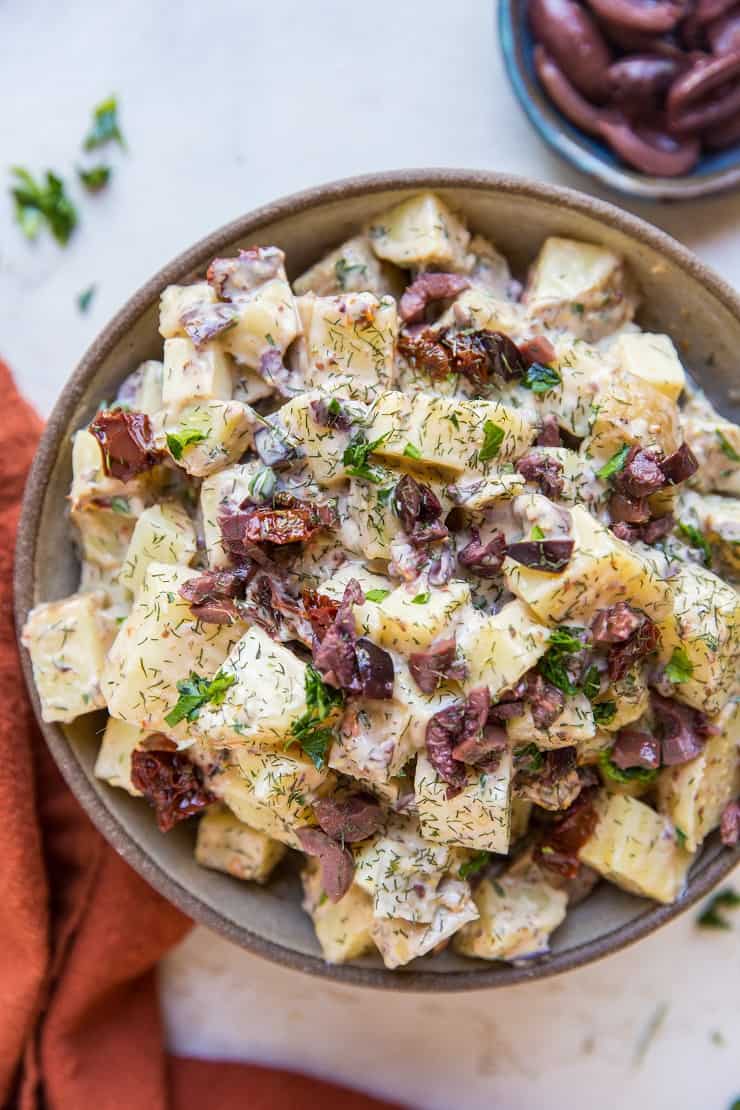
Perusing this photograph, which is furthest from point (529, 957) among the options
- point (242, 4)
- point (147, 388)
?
point (242, 4)

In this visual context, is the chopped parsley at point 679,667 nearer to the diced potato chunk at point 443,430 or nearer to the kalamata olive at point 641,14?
the diced potato chunk at point 443,430

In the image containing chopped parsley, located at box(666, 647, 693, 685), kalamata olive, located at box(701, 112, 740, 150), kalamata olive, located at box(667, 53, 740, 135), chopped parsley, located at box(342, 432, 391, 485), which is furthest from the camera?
kalamata olive, located at box(701, 112, 740, 150)

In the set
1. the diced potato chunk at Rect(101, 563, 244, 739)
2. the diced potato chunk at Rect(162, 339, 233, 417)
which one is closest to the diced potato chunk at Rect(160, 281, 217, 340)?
the diced potato chunk at Rect(162, 339, 233, 417)

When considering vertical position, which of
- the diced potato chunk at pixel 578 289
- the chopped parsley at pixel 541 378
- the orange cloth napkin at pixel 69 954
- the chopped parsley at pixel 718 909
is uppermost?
the diced potato chunk at pixel 578 289

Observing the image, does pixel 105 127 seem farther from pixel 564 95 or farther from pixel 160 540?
pixel 160 540

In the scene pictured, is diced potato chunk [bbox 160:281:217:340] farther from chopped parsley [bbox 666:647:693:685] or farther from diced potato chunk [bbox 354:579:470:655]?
chopped parsley [bbox 666:647:693:685]

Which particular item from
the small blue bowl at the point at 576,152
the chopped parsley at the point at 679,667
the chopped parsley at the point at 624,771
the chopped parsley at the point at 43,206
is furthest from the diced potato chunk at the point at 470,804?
the chopped parsley at the point at 43,206
